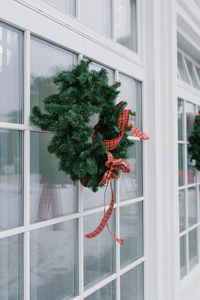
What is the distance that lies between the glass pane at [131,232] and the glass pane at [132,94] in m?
0.46

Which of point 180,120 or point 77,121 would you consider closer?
point 77,121

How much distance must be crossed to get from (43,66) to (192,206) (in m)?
1.90

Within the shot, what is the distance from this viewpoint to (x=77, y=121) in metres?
0.90

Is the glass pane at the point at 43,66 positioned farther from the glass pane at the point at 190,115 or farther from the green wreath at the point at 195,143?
the glass pane at the point at 190,115

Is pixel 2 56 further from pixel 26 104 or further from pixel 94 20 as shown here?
pixel 94 20

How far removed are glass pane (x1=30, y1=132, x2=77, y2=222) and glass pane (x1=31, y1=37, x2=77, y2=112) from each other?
143 mm

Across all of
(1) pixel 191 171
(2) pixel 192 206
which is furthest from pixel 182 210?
(1) pixel 191 171

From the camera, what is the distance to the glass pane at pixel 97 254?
49.4 inches

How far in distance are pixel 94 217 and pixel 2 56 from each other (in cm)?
73

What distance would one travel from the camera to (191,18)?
2.14 m

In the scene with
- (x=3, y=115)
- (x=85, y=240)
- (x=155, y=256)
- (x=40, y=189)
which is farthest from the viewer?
(x=155, y=256)

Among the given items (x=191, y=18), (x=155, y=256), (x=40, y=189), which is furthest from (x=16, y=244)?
(x=191, y=18)

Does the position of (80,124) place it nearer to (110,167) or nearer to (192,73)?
(110,167)

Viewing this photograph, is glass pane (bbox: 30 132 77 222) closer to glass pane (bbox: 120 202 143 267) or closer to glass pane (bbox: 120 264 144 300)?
glass pane (bbox: 120 202 143 267)
